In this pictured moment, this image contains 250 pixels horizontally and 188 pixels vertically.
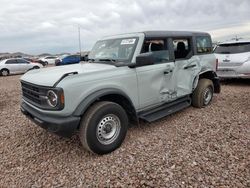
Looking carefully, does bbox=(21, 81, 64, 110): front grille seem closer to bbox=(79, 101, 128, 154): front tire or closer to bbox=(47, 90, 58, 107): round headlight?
bbox=(47, 90, 58, 107): round headlight

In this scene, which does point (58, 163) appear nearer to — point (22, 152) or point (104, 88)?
point (22, 152)

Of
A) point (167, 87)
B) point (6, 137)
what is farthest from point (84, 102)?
point (6, 137)

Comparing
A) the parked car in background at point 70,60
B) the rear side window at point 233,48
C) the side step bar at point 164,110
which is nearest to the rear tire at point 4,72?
the parked car in background at point 70,60

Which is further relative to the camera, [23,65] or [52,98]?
[23,65]

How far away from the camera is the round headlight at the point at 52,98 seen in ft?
10.6

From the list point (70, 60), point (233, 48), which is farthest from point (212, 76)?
point (70, 60)

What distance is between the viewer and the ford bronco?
129 inches

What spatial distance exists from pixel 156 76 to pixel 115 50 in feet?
3.11

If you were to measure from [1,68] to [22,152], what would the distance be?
16.4m

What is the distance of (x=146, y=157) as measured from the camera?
11.6 feet

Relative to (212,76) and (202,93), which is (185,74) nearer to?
(202,93)

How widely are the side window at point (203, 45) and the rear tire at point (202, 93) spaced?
0.75 m

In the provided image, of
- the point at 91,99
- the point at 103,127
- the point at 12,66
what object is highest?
the point at 12,66

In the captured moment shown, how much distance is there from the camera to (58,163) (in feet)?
11.6
